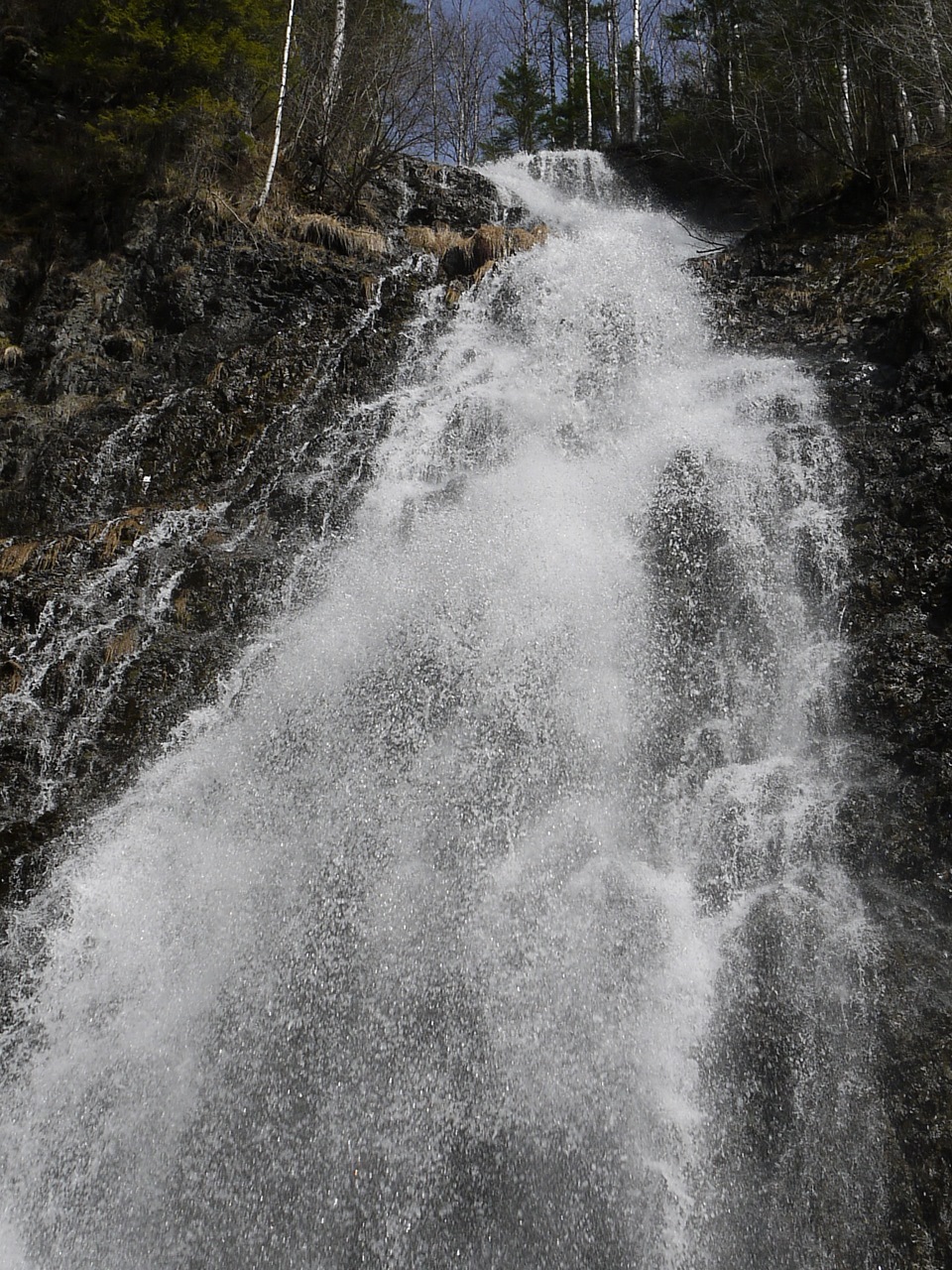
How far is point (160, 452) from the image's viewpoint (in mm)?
10891

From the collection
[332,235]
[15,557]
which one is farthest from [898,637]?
[332,235]

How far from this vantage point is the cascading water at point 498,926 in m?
5.24

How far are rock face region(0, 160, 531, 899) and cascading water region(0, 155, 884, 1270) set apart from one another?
30.1 inches

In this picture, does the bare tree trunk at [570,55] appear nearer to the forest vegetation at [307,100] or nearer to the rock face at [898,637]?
the forest vegetation at [307,100]

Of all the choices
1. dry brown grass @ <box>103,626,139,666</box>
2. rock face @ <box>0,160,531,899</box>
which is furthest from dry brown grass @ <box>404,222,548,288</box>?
dry brown grass @ <box>103,626,139,666</box>

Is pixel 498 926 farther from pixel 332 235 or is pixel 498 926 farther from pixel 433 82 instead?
pixel 433 82

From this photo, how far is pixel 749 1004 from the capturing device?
583 centimetres

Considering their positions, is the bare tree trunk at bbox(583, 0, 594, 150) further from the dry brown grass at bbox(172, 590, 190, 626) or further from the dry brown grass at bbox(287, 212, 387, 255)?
the dry brown grass at bbox(172, 590, 190, 626)

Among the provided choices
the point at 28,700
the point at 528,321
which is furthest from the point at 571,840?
the point at 528,321

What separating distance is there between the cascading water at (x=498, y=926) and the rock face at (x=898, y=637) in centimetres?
23

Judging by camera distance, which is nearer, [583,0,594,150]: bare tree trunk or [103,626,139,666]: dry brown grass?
[103,626,139,666]: dry brown grass

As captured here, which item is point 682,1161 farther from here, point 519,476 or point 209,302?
point 209,302

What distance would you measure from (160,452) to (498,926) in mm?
7402

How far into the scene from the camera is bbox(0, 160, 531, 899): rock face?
837cm
